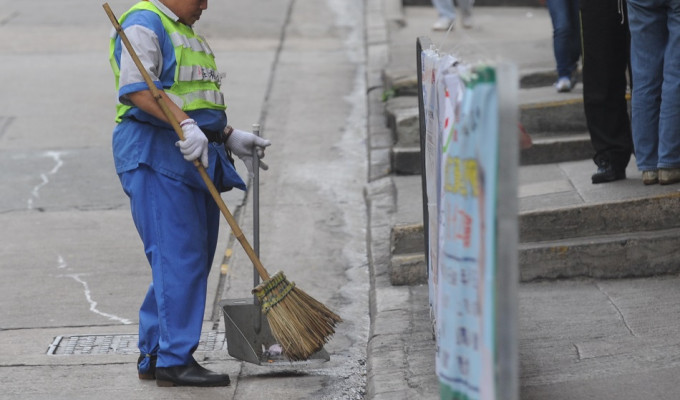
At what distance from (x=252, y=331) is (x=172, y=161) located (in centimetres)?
83

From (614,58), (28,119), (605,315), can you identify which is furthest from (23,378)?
(28,119)

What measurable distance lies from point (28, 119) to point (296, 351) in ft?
18.5

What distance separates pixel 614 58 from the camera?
240 inches

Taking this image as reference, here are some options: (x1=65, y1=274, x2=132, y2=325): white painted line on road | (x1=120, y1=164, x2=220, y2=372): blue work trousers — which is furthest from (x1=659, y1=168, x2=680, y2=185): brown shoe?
(x1=65, y1=274, x2=132, y2=325): white painted line on road

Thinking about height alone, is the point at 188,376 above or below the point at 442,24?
above

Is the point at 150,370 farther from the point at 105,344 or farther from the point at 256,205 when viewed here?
the point at 256,205

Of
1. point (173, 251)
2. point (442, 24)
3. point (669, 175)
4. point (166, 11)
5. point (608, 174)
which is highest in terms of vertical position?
point (166, 11)

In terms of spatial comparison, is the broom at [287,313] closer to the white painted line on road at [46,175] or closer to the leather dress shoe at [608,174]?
the leather dress shoe at [608,174]

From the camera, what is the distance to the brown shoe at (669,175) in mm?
5832

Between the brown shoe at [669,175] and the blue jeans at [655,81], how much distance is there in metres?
0.04

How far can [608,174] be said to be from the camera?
617cm

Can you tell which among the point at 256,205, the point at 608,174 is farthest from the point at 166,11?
the point at 608,174

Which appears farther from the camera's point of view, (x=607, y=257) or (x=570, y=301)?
(x=607, y=257)

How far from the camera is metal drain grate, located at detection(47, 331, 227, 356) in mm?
5340
